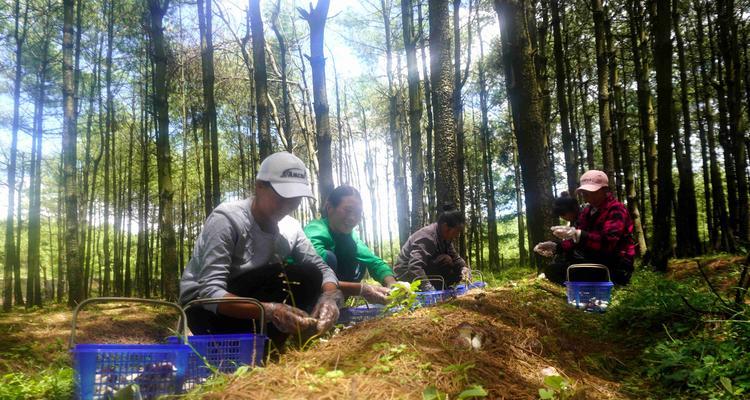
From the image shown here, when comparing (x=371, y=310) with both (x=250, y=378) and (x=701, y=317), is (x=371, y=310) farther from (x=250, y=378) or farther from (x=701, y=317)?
(x=701, y=317)

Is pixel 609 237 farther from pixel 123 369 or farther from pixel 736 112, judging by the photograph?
pixel 736 112

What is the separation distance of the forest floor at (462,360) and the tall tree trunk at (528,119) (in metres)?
1.83

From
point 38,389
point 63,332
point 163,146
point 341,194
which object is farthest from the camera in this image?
point 163,146

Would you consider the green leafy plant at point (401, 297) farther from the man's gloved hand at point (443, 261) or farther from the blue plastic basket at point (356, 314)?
the man's gloved hand at point (443, 261)

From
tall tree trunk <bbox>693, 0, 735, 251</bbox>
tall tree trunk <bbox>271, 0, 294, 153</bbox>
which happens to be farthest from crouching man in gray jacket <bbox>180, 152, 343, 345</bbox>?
tall tree trunk <bbox>271, 0, 294, 153</bbox>

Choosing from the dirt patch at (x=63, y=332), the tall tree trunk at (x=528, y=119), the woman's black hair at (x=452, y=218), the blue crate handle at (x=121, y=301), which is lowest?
the dirt patch at (x=63, y=332)

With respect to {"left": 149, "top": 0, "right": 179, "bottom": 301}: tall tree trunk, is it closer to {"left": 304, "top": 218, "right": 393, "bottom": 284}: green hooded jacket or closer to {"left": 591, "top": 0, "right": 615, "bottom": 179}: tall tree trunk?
Answer: {"left": 304, "top": 218, "right": 393, "bottom": 284}: green hooded jacket

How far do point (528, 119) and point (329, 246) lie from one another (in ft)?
9.73

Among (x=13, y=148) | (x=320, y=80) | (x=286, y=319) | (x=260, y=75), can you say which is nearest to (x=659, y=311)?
(x=286, y=319)

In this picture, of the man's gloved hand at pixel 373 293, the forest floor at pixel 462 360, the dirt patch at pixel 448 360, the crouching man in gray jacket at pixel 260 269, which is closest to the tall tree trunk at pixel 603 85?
the forest floor at pixel 462 360

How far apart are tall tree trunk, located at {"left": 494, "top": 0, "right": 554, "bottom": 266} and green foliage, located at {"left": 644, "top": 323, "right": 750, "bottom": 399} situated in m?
3.06

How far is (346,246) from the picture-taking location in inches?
173

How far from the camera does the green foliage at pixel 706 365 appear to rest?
1854mm

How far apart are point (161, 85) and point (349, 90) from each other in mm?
16643
